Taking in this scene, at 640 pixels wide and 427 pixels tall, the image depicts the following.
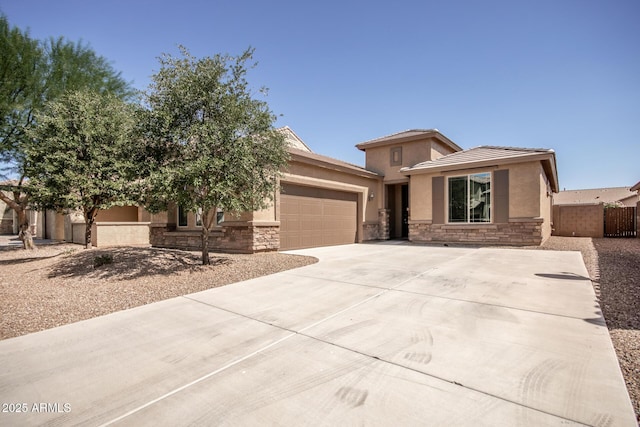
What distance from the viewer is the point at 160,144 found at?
7.34 metres

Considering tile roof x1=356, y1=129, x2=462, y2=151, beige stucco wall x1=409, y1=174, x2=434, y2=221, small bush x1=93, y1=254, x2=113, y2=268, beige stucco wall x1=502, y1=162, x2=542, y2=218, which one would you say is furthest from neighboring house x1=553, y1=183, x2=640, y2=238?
small bush x1=93, y1=254, x2=113, y2=268

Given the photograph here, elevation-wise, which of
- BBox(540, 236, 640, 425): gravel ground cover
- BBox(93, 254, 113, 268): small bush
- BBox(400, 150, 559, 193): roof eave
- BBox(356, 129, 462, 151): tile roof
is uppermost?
BBox(356, 129, 462, 151): tile roof

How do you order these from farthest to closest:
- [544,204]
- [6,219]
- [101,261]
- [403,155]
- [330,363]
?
[6,219] → [403,155] → [544,204] → [101,261] → [330,363]

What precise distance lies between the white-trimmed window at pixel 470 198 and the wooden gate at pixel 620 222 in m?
9.89

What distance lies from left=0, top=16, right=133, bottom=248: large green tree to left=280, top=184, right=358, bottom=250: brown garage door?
358 inches

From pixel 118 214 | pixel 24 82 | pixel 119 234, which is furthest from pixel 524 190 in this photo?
pixel 24 82

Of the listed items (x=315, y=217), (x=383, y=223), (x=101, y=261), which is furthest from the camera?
(x=383, y=223)

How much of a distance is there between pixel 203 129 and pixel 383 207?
38.4 ft

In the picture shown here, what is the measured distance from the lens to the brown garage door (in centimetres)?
1145

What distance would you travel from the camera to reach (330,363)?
9.53 feet

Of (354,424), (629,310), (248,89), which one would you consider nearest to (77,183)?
(248,89)

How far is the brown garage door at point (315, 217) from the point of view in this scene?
451 inches

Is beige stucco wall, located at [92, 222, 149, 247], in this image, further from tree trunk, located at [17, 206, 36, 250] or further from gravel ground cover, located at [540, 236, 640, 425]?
gravel ground cover, located at [540, 236, 640, 425]

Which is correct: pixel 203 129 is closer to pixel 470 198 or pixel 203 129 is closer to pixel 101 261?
pixel 101 261
